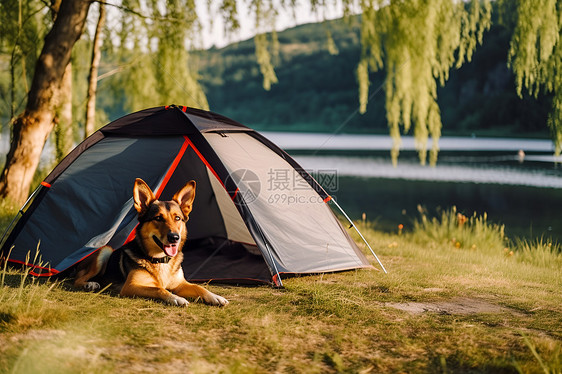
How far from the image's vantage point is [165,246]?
4.30 metres

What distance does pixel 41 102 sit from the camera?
739 centimetres

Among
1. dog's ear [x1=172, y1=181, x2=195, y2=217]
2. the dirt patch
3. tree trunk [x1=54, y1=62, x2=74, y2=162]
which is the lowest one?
the dirt patch

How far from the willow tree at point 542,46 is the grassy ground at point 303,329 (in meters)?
2.12

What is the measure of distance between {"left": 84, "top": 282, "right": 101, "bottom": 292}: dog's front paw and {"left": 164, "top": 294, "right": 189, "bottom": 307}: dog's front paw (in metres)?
0.76

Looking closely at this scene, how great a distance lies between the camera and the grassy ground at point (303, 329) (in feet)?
9.96

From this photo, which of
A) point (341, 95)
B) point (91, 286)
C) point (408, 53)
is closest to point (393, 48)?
point (408, 53)

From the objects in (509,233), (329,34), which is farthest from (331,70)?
(329,34)

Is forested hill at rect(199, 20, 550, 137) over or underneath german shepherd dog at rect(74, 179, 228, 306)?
over

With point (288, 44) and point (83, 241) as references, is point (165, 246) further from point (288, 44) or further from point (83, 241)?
point (288, 44)

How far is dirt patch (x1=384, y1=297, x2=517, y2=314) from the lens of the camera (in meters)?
4.29

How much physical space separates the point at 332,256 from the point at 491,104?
36.7 meters

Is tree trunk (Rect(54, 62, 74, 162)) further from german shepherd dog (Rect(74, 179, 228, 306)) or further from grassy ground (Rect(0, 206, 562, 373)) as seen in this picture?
german shepherd dog (Rect(74, 179, 228, 306))

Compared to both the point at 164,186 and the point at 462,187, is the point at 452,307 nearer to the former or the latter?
the point at 164,186

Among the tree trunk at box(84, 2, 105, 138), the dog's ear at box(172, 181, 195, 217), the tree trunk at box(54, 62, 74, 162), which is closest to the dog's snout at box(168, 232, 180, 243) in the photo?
the dog's ear at box(172, 181, 195, 217)
